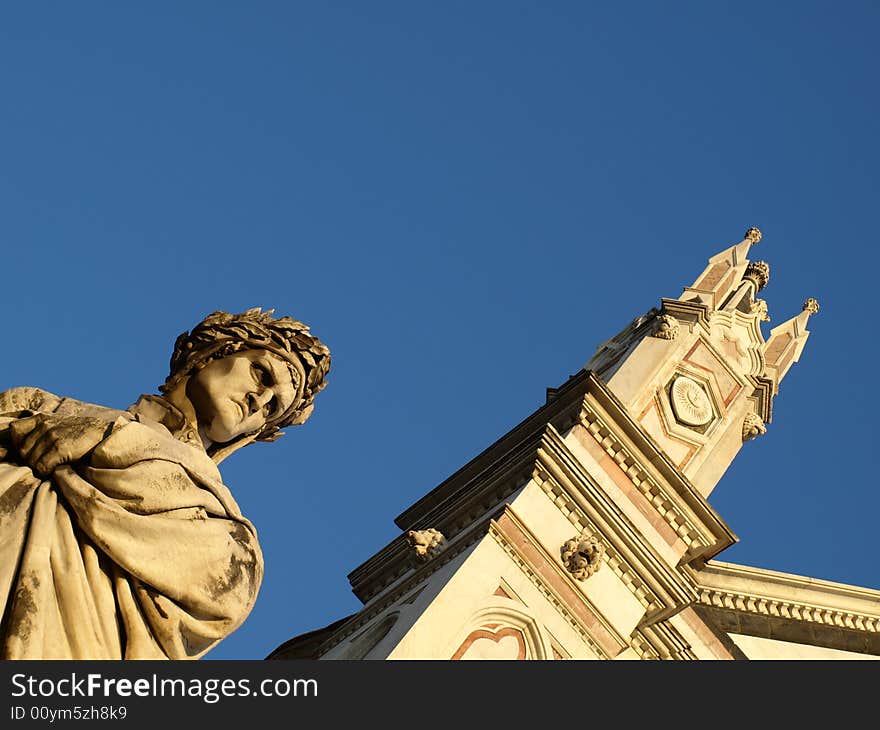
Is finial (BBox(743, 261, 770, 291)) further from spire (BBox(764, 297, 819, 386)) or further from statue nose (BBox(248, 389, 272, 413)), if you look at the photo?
statue nose (BBox(248, 389, 272, 413))

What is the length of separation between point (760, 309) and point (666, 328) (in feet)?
7.15

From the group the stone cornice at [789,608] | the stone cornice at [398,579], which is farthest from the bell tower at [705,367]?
the stone cornice at [398,579]

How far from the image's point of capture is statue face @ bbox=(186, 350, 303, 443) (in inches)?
228

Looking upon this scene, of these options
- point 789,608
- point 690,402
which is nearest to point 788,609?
point 789,608

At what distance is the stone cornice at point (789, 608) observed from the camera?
1792cm

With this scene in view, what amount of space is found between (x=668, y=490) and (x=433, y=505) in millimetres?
2753

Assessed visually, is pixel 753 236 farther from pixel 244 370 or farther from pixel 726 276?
pixel 244 370

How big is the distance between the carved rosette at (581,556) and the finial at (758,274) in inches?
249

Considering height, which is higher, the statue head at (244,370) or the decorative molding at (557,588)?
the decorative molding at (557,588)

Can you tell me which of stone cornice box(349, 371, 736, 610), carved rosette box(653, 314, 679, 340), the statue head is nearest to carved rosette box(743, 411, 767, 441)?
carved rosette box(653, 314, 679, 340)

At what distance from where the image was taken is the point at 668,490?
622 inches

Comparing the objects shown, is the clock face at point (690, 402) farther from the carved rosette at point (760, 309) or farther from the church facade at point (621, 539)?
the carved rosette at point (760, 309)
